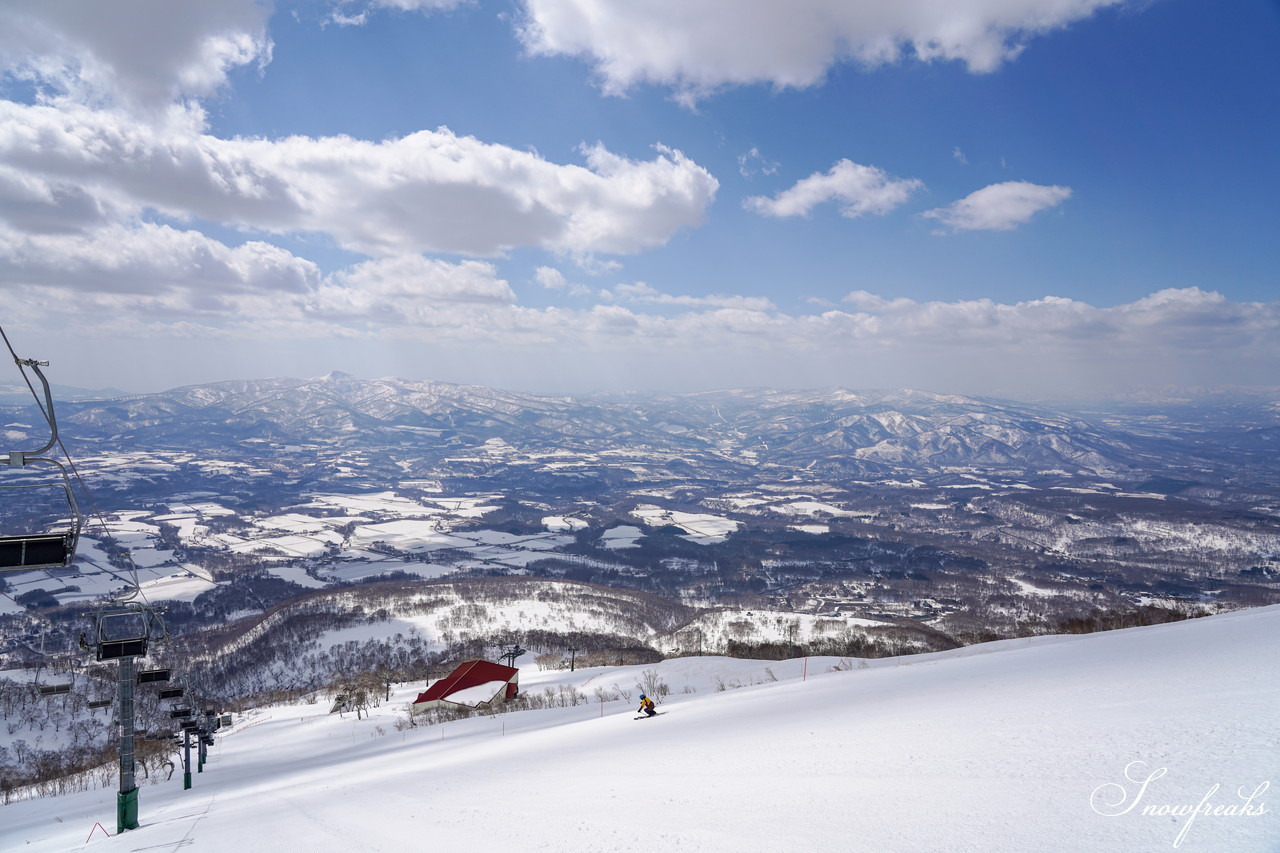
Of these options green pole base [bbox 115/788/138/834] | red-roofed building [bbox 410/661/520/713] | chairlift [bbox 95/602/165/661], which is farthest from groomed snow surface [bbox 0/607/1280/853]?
red-roofed building [bbox 410/661/520/713]

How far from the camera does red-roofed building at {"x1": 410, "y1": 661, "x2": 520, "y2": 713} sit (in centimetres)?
3625

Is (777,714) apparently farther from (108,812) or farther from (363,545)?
(363,545)

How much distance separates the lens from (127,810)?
16.8 metres

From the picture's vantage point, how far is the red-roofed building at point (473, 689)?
36250 millimetres

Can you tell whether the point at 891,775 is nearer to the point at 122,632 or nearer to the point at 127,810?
the point at 127,810

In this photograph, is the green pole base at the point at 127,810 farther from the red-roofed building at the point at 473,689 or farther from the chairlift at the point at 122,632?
the red-roofed building at the point at 473,689

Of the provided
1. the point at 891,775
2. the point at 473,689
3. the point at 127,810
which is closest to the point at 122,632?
the point at 127,810

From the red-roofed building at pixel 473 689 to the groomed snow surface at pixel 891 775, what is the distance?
65.4ft

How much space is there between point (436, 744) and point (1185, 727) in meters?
22.7

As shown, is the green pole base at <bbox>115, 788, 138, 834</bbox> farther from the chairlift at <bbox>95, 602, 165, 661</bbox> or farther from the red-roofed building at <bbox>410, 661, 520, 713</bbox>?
the red-roofed building at <bbox>410, 661, 520, 713</bbox>

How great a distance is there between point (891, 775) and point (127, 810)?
21.5 meters

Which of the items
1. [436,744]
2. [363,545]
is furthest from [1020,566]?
[363,545]

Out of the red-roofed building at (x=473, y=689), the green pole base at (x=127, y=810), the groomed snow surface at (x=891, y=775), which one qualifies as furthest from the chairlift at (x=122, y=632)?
the red-roofed building at (x=473, y=689)

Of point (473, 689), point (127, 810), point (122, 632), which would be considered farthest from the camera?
point (473, 689)
